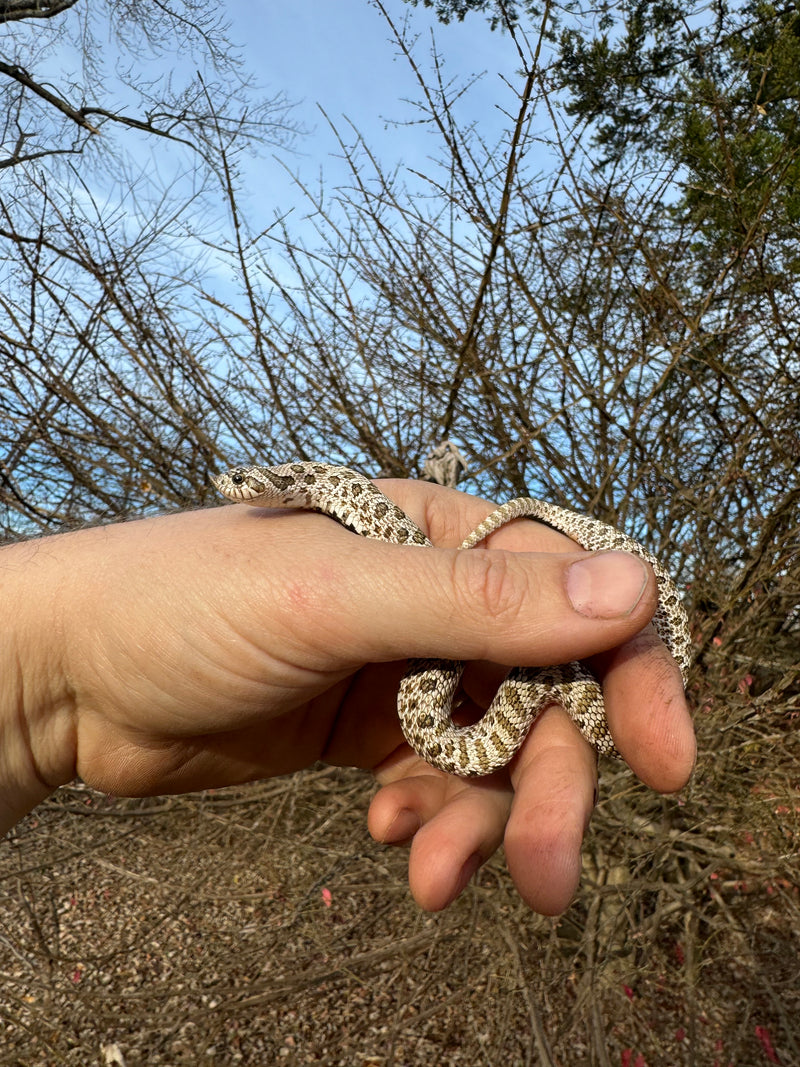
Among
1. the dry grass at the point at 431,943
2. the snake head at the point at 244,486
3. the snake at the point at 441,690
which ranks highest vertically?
the snake head at the point at 244,486

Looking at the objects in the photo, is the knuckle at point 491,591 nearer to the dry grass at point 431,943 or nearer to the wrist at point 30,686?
the wrist at point 30,686

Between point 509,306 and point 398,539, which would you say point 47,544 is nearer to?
point 398,539

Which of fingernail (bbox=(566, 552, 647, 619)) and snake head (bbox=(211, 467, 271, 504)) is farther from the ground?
snake head (bbox=(211, 467, 271, 504))

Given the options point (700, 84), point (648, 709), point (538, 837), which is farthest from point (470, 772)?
point (700, 84)

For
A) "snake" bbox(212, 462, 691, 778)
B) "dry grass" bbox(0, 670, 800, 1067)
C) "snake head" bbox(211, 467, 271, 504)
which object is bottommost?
"dry grass" bbox(0, 670, 800, 1067)

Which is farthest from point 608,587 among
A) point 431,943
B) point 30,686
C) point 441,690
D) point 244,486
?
point 431,943

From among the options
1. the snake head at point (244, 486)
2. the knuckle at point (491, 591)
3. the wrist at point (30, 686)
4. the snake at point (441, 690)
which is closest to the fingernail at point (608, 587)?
the knuckle at point (491, 591)

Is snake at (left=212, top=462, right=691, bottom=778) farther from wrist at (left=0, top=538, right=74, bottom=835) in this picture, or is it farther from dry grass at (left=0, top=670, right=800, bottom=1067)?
dry grass at (left=0, top=670, right=800, bottom=1067)

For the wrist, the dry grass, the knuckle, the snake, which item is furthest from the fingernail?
the dry grass
